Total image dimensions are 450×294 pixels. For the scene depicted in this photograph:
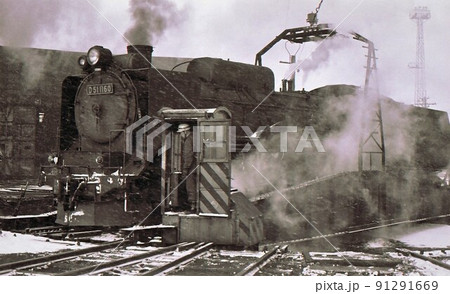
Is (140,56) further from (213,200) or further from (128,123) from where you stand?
(213,200)

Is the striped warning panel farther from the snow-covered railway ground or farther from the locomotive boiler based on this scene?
the locomotive boiler

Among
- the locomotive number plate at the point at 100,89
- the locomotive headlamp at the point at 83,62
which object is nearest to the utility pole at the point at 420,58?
the locomotive number plate at the point at 100,89

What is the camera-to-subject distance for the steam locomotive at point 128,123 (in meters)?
9.72

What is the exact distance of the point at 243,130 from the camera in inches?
459

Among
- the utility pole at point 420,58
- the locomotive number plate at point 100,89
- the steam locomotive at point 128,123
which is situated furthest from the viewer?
the locomotive number plate at point 100,89

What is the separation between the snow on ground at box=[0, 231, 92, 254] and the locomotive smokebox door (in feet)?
5.87

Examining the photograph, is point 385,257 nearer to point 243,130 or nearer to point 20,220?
point 243,130

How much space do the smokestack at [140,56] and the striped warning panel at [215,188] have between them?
2693mm

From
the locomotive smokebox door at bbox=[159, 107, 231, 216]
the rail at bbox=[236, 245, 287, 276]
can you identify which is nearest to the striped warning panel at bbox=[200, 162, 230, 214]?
the locomotive smokebox door at bbox=[159, 107, 231, 216]

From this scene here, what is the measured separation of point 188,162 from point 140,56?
239cm

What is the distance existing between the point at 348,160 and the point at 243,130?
326 cm

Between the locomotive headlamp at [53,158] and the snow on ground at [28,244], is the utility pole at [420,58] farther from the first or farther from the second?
the locomotive headlamp at [53,158]

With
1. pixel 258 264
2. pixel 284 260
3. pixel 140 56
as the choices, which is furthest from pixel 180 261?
pixel 140 56

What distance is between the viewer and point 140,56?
10.5 m
